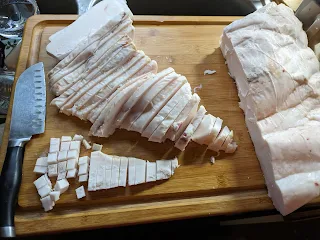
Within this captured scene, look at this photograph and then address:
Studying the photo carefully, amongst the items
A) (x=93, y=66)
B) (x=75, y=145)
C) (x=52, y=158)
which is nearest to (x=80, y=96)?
(x=93, y=66)

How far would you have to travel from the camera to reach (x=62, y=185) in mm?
1840

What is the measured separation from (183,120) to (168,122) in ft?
0.31

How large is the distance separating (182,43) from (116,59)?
0.61 metres

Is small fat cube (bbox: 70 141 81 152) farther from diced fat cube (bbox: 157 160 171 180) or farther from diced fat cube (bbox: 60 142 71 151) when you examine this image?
diced fat cube (bbox: 157 160 171 180)

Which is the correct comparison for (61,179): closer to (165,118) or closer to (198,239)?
(165,118)

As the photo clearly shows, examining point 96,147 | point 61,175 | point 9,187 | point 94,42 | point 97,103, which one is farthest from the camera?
point 94,42

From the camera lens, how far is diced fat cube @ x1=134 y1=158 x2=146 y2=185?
1.89 meters

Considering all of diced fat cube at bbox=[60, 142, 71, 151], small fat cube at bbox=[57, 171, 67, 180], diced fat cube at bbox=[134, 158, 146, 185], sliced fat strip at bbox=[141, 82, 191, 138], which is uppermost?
sliced fat strip at bbox=[141, 82, 191, 138]

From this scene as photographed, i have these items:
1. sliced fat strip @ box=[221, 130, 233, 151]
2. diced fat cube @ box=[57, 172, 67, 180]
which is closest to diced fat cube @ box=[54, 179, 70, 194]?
diced fat cube @ box=[57, 172, 67, 180]

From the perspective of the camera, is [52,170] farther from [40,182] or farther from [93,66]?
[93,66]

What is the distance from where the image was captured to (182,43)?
100 inches

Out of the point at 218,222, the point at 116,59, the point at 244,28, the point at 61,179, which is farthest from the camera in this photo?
the point at 218,222

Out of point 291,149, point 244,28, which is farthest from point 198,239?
point 244,28

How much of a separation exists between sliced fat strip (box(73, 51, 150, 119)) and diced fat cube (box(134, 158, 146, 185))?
0.47 metres
